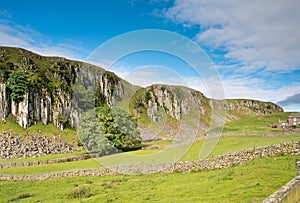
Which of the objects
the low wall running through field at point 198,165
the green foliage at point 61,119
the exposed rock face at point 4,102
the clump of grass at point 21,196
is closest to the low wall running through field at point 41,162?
the low wall running through field at point 198,165

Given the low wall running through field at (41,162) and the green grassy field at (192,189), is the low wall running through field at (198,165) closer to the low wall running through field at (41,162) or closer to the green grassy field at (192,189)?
the green grassy field at (192,189)

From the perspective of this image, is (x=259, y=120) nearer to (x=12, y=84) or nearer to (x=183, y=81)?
(x=183, y=81)

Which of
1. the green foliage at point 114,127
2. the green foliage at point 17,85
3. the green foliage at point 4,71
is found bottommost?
the green foliage at point 114,127

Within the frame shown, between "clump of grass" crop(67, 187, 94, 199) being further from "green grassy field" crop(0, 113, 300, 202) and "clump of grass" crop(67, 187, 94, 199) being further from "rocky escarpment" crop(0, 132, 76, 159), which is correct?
"rocky escarpment" crop(0, 132, 76, 159)

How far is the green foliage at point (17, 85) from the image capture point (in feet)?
284

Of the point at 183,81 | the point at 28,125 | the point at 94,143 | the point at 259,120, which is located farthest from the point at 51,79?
the point at 183,81

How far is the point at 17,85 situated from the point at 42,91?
38.5ft

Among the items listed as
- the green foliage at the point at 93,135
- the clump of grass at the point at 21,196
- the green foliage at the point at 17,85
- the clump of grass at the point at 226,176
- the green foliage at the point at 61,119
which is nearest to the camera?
the clump of grass at the point at 226,176

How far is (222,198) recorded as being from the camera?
1511 cm

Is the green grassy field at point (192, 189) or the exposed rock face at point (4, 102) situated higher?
the exposed rock face at point (4, 102)

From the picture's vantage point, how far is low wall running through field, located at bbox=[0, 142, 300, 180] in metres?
27.1

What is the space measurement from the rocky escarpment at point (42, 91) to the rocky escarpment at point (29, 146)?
9585 mm

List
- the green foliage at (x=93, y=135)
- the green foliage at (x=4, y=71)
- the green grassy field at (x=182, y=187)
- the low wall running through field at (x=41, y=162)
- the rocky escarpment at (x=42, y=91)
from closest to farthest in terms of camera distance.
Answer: the green grassy field at (x=182, y=187) < the low wall running through field at (x=41, y=162) < the green foliage at (x=93, y=135) < the rocky escarpment at (x=42, y=91) < the green foliage at (x=4, y=71)

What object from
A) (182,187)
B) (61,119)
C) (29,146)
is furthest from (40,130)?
(182,187)
